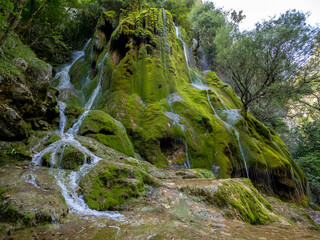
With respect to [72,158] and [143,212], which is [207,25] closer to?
[72,158]

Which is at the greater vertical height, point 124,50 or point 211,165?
point 124,50

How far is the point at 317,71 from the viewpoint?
14.4 metres

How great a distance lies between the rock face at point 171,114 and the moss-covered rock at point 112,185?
3.89 m

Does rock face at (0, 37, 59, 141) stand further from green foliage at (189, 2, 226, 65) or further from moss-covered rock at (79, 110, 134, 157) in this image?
green foliage at (189, 2, 226, 65)

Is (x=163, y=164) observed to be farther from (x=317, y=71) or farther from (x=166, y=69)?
(x=317, y=71)

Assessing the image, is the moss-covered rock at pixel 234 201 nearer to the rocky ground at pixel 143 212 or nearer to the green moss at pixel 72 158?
the rocky ground at pixel 143 212

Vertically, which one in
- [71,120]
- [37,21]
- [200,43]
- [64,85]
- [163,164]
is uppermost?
[200,43]

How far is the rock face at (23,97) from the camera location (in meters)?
6.29

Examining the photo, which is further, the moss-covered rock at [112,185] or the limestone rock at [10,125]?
the limestone rock at [10,125]

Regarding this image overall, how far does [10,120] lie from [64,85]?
1307cm

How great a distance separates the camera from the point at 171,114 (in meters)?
12.3

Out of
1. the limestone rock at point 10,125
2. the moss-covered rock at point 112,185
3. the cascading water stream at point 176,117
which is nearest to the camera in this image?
the moss-covered rock at point 112,185

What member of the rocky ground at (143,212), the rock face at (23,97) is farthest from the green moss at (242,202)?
the rock face at (23,97)

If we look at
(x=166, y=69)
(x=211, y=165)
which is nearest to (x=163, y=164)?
(x=211, y=165)
